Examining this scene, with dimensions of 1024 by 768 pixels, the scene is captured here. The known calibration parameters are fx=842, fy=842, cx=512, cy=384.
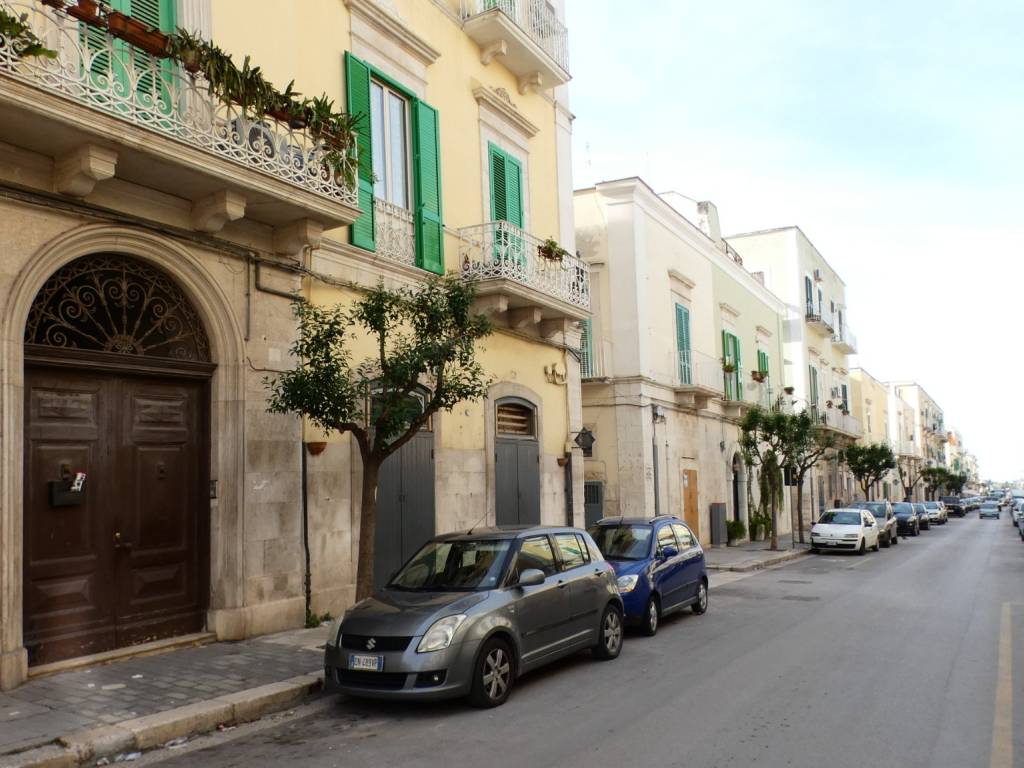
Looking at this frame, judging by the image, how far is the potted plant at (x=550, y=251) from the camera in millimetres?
15500

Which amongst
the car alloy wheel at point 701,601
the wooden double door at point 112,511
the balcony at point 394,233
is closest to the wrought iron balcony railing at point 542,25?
the balcony at point 394,233

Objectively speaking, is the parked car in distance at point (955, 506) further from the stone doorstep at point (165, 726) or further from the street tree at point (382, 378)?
the stone doorstep at point (165, 726)

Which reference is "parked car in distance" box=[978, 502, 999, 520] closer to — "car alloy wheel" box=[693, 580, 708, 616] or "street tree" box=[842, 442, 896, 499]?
"street tree" box=[842, 442, 896, 499]

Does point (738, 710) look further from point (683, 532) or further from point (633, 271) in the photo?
point (633, 271)

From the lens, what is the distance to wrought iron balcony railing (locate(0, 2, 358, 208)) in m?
7.46

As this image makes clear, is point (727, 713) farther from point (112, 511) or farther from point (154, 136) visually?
point (154, 136)

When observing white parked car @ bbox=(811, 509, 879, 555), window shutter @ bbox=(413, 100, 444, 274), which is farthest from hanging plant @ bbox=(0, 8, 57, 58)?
white parked car @ bbox=(811, 509, 879, 555)

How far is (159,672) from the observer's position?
810cm

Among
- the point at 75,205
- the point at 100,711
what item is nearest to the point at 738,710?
the point at 100,711

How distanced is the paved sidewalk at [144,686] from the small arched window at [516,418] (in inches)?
262

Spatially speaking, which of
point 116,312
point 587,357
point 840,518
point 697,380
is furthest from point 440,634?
point 840,518

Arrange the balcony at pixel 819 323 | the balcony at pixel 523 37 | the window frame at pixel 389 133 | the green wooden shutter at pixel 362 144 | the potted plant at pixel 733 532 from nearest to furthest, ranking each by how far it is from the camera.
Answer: the green wooden shutter at pixel 362 144
the window frame at pixel 389 133
the balcony at pixel 523 37
the potted plant at pixel 733 532
the balcony at pixel 819 323

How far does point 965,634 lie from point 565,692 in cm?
591

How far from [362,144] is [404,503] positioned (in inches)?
209
